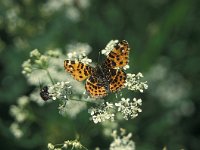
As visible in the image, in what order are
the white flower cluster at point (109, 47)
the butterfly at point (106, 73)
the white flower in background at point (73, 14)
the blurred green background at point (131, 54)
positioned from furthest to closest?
the white flower in background at point (73, 14), the blurred green background at point (131, 54), the white flower cluster at point (109, 47), the butterfly at point (106, 73)

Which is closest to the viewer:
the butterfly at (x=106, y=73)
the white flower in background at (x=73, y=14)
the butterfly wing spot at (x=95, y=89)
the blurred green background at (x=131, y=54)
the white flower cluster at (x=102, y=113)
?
the butterfly wing spot at (x=95, y=89)

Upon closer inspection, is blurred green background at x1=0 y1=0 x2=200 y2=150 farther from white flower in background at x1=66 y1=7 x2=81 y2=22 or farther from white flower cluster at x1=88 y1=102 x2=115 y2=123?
white flower cluster at x1=88 y1=102 x2=115 y2=123

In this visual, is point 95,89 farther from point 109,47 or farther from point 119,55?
point 109,47

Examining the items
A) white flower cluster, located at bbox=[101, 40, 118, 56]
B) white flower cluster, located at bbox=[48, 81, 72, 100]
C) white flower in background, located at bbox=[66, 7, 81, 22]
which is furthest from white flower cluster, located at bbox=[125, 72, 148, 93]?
white flower in background, located at bbox=[66, 7, 81, 22]

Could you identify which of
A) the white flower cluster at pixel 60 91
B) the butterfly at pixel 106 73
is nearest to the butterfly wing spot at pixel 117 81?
the butterfly at pixel 106 73

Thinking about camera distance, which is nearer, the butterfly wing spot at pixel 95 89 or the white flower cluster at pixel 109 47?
the butterfly wing spot at pixel 95 89

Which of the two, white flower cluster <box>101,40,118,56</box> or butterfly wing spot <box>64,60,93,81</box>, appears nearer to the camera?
butterfly wing spot <box>64,60,93,81</box>

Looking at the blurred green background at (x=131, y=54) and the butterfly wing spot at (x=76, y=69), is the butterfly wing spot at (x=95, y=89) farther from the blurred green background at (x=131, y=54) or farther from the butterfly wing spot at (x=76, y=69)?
the blurred green background at (x=131, y=54)

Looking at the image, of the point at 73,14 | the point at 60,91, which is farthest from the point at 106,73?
the point at 73,14
